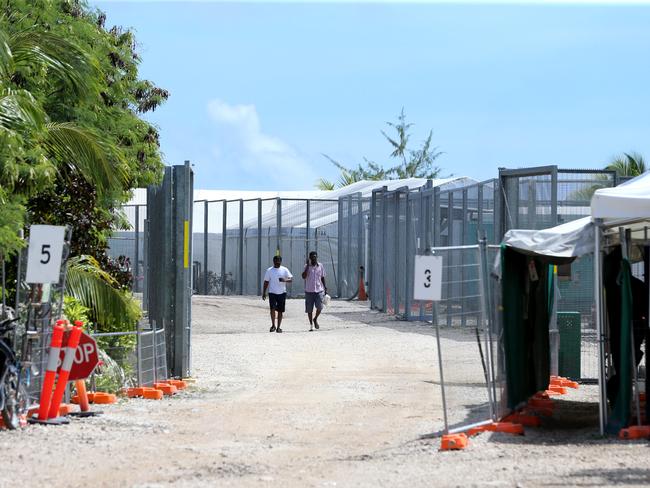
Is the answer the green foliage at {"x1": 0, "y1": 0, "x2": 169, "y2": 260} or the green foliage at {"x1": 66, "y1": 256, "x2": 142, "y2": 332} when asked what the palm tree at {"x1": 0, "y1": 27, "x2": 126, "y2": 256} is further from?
the green foliage at {"x1": 66, "y1": 256, "x2": 142, "y2": 332}

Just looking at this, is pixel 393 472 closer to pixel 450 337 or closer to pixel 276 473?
pixel 276 473

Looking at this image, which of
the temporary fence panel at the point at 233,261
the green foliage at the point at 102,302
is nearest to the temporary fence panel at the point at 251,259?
the temporary fence panel at the point at 233,261

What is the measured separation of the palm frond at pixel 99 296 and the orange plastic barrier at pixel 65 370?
3.97m

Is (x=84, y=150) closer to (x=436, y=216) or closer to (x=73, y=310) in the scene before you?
(x=73, y=310)

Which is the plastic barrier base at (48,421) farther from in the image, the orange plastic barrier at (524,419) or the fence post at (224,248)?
the fence post at (224,248)

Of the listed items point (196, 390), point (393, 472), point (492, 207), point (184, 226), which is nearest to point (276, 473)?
point (393, 472)

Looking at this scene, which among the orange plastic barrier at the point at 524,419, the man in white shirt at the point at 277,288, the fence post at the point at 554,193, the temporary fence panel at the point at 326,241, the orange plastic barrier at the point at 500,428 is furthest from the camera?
the temporary fence panel at the point at 326,241

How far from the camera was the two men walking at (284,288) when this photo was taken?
83.9 feet

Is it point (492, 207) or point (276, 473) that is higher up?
point (492, 207)

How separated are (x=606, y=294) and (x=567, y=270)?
4091mm

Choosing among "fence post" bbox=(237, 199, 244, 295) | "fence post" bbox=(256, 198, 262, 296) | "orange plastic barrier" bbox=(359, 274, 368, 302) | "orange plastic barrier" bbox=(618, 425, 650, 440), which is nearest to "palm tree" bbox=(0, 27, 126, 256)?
"orange plastic barrier" bbox=(618, 425, 650, 440)

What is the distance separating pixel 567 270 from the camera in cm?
1697

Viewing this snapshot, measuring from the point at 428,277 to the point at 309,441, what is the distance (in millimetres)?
1792

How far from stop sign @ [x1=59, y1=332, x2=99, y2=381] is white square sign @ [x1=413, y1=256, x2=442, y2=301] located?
3440 mm
